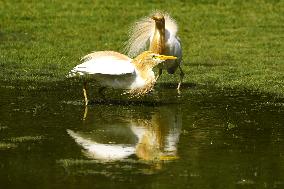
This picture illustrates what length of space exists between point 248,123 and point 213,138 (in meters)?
1.40

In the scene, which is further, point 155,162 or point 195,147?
point 195,147

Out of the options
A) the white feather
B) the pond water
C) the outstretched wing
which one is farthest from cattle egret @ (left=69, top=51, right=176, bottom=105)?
the white feather

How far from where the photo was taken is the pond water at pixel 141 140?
9328 mm

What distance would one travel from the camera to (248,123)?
41.9ft

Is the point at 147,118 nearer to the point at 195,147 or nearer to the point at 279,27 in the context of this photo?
the point at 195,147

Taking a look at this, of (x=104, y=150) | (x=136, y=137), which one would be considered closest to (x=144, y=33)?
(x=136, y=137)

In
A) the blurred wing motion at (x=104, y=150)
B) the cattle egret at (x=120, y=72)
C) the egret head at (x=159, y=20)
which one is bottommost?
A: the blurred wing motion at (x=104, y=150)

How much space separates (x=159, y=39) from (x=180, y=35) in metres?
7.53

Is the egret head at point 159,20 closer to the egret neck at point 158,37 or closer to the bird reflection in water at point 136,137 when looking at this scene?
the egret neck at point 158,37

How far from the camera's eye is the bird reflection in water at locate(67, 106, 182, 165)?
34.4ft

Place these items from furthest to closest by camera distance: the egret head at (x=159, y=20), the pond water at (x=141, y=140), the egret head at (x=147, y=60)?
the egret head at (x=159, y=20)
the egret head at (x=147, y=60)
the pond water at (x=141, y=140)

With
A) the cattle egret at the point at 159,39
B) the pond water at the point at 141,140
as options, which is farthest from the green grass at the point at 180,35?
the pond water at the point at 141,140

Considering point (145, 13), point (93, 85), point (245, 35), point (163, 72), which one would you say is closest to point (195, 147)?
point (93, 85)

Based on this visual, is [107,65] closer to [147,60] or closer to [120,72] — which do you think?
[120,72]
